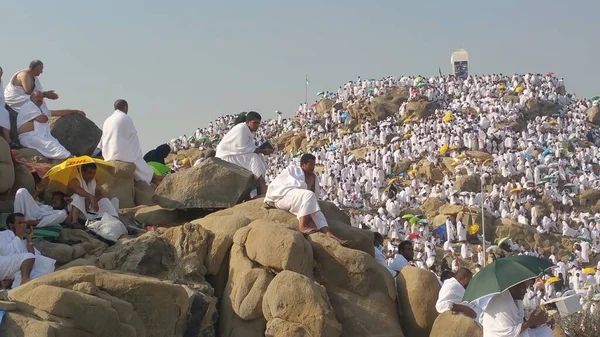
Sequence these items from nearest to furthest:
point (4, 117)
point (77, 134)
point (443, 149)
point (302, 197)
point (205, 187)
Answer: point (302, 197), point (205, 187), point (4, 117), point (77, 134), point (443, 149)

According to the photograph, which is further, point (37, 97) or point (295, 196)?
point (37, 97)

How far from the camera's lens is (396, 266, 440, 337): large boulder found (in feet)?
27.0

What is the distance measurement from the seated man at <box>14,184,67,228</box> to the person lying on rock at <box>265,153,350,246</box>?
202 centimetres

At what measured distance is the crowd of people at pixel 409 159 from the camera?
9211mm

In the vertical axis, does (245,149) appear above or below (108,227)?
above

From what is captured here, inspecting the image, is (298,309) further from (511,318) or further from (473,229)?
(473,229)

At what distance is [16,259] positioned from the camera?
7.79 metres

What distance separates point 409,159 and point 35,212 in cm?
4351

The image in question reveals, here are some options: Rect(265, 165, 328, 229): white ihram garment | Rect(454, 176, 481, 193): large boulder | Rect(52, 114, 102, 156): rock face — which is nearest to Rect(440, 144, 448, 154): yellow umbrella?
Rect(454, 176, 481, 193): large boulder

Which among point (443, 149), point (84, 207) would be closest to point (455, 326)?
point (84, 207)

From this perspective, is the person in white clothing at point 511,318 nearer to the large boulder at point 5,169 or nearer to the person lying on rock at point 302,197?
the person lying on rock at point 302,197

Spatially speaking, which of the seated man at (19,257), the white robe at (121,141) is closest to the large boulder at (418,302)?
the seated man at (19,257)

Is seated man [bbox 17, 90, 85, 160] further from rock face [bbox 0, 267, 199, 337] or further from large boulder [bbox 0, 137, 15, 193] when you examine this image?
rock face [bbox 0, 267, 199, 337]

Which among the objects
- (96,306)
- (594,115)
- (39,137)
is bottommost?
(594,115)
